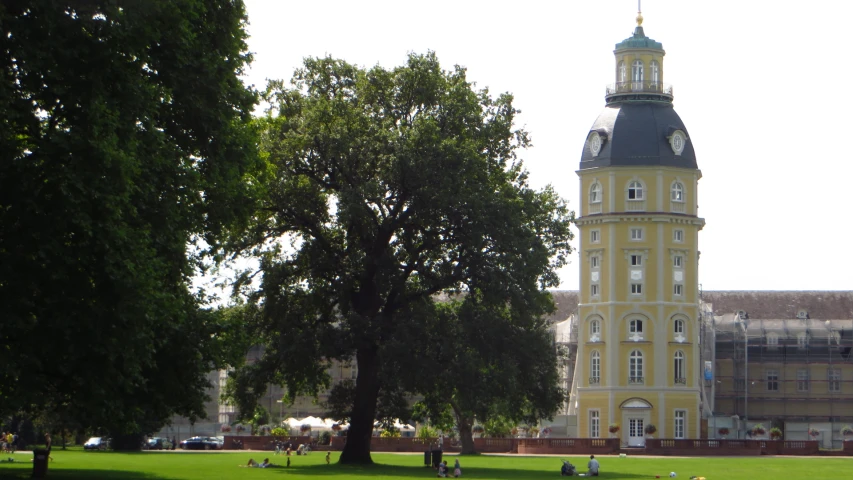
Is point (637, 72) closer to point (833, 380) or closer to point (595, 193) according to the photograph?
point (595, 193)

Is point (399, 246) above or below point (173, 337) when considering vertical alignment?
above

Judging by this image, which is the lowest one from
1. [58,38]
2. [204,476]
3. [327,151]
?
[204,476]

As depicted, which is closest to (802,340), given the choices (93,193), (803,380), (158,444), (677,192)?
(803,380)

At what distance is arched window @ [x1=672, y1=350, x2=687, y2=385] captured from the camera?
98.9 meters

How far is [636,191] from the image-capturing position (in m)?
99.3

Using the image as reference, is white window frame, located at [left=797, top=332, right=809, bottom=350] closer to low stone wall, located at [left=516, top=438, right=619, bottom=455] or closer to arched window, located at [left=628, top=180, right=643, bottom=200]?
arched window, located at [left=628, top=180, right=643, bottom=200]

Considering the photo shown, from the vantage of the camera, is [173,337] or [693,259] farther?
[693,259]

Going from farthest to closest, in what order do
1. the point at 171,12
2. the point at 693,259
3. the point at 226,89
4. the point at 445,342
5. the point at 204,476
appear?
the point at 693,259
the point at 445,342
the point at 204,476
the point at 226,89
the point at 171,12

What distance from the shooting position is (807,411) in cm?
11244

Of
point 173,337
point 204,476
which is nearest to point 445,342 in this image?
point 204,476

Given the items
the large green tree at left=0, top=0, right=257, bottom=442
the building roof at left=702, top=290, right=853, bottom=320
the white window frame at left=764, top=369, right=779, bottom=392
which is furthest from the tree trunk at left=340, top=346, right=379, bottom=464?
the building roof at left=702, top=290, right=853, bottom=320

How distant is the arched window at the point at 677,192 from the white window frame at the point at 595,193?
16.5 feet

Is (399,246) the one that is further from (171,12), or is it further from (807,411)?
(807,411)

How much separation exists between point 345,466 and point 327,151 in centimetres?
1135
